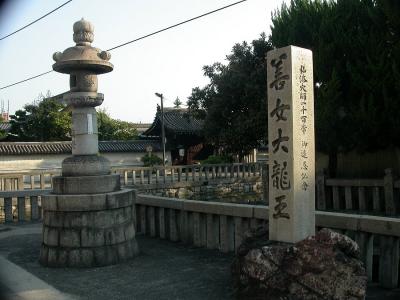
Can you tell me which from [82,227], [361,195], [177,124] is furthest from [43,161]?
[82,227]

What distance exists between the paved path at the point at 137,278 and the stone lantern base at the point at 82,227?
0.22 metres

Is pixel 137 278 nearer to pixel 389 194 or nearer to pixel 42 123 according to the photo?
pixel 389 194

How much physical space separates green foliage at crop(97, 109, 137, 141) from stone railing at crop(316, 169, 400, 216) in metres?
30.0

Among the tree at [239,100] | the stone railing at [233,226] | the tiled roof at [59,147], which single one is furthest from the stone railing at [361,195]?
the tiled roof at [59,147]

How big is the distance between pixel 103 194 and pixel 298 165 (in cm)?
339

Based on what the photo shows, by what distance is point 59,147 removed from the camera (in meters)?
32.7

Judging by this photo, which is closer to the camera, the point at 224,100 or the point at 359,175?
the point at 359,175

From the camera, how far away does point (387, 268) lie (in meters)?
5.41

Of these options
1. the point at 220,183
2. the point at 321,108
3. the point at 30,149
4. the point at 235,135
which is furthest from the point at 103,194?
the point at 30,149

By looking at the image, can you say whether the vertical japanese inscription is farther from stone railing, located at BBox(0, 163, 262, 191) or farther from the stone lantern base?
stone railing, located at BBox(0, 163, 262, 191)

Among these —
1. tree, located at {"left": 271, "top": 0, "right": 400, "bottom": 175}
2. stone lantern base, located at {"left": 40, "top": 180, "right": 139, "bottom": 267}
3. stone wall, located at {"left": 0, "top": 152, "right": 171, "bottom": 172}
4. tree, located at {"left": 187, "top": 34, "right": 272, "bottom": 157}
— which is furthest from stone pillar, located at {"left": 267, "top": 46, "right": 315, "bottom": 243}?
stone wall, located at {"left": 0, "top": 152, "right": 171, "bottom": 172}

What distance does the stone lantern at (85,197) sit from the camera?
6871 millimetres

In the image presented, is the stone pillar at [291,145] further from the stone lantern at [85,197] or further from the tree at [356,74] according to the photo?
the tree at [356,74]

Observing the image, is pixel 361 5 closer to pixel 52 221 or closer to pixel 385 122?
pixel 385 122
